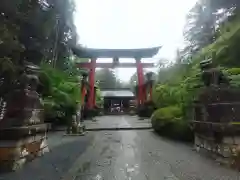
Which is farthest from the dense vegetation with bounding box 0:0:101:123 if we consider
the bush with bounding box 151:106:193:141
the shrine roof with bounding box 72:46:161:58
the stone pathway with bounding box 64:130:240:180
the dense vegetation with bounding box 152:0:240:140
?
the shrine roof with bounding box 72:46:161:58

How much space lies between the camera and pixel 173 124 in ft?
27.3

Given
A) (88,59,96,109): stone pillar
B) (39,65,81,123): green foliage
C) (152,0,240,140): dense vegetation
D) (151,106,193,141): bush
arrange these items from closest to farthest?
(152,0,240,140): dense vegetation → (151,106,193,141): bush → (39,65,81,123): green foliage → (88,59,96,109): stone pillar

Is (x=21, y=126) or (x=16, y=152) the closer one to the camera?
(x=16, y=152)

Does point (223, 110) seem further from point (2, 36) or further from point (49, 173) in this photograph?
point (2, 36)

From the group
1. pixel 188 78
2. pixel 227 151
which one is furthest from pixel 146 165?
pixel 188 78

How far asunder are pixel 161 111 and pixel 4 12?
602 centimetres

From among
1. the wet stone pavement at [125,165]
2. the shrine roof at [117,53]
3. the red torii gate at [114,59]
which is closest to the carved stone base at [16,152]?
the wet stone pavement at [125,165]

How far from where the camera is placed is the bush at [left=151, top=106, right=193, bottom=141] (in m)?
8.06

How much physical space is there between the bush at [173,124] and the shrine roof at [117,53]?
46.7 feet

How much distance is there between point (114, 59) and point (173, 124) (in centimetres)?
1608

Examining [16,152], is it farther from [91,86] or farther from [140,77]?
[140,77]

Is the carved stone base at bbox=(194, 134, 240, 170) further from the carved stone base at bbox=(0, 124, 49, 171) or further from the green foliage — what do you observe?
the green foliage

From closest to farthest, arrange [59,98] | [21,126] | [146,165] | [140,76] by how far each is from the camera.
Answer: [21,126] < [146,165] < [59,98] < [140,76]

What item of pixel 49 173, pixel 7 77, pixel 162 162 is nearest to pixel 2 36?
pixel 7 77
